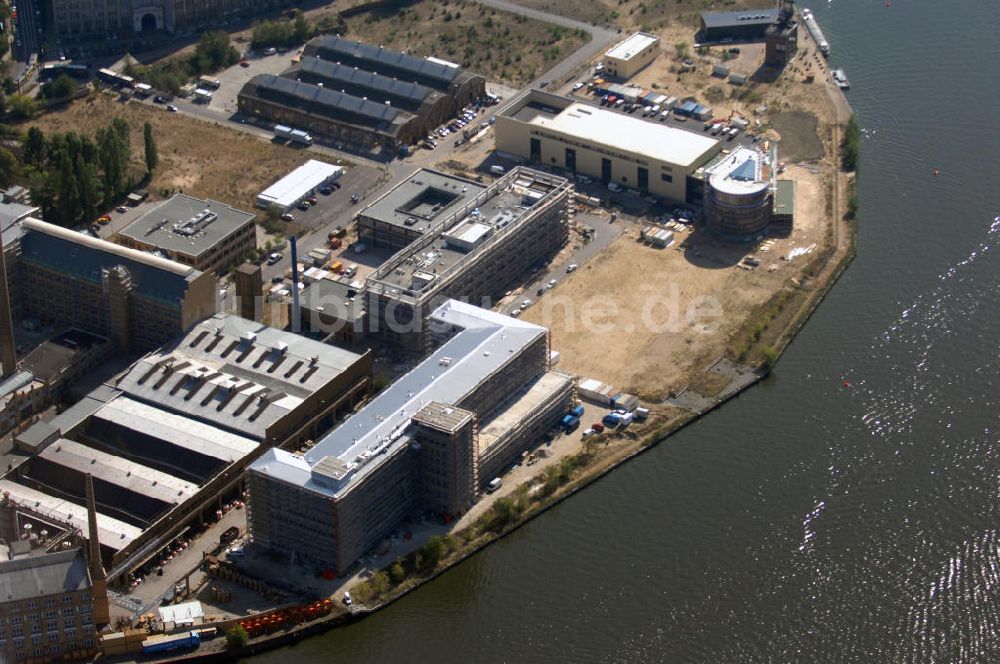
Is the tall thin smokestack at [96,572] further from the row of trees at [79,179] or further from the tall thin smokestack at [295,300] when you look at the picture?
the row of trees at [79,179]

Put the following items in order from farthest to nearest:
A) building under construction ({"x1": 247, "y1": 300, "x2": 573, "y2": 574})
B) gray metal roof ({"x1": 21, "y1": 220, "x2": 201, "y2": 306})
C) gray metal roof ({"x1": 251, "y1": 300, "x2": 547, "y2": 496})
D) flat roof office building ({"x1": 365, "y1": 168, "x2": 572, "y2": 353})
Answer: flat roof office building ({"x1": 365, "y1": 168, "x2": 572, "y2": 353}) < gray metal roof ({"x1": 21, "y1": 220, "x2": 201, "y2": 306}) < gray metal roof ({"x1": 251, "y1": 300, "x2": 547, "y2": 496}) < building under construction ({"x1": 247, "y1": 300, "x2": 573, "y2": 574})

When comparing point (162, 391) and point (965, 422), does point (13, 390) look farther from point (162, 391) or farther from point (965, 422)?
point (965, 422)

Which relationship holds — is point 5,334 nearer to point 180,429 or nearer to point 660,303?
point 180,429

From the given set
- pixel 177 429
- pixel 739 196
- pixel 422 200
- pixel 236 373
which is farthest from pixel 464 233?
pixel 177 429

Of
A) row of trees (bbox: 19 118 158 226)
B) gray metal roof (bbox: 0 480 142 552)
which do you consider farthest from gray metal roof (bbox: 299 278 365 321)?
gray metal roof (bbox: 0 480 142 552)

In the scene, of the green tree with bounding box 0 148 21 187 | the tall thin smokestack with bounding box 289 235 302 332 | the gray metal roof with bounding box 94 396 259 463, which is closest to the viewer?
the gray metal roof with bounding box 94 396 259 463

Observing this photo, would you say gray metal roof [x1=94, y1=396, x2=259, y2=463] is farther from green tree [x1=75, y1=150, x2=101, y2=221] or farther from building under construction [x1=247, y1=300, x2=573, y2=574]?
green tree [x1=75, y1=150, x2=101, y2=221]

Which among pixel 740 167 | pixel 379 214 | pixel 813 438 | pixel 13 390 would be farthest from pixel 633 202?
pixel 13 390
